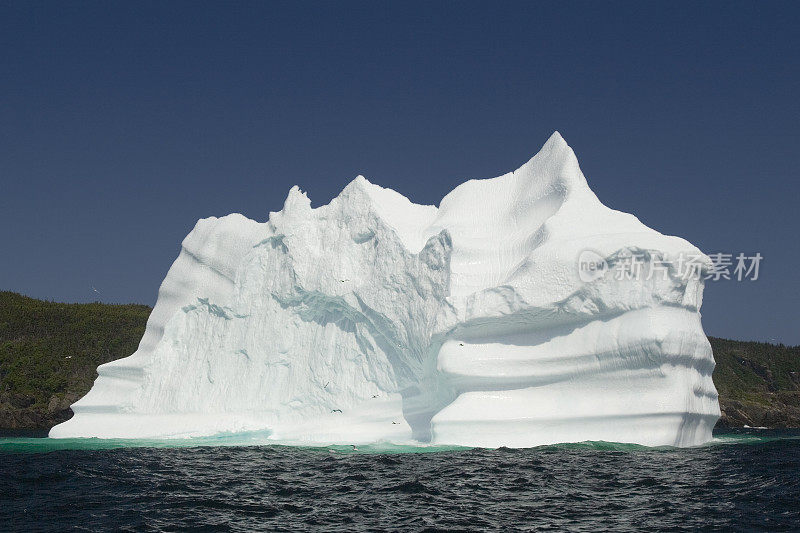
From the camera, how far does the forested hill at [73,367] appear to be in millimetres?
47656

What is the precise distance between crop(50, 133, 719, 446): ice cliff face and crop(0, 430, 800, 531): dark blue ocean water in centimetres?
155

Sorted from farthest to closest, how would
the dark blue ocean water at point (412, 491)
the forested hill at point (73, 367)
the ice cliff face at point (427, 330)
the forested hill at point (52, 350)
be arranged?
the forested hill at point (73, 367) → the forested hill at point (52, 350) → the ice cliff face at point (427, 330) → the dark blue ocean water at point (412, 491)

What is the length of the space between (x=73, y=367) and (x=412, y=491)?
47941mm

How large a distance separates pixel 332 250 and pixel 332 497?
46.1 feet

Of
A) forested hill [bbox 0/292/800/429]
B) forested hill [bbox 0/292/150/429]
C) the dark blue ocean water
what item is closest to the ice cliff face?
the dark blue ocean water

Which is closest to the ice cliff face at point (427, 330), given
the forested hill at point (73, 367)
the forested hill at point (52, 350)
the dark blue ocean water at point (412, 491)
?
the dark blue ocean water at point (412, 491)

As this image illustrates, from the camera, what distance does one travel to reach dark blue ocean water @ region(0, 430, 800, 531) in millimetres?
9773

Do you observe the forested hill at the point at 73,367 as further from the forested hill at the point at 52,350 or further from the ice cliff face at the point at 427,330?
the ice cliff face at the point at 427,330

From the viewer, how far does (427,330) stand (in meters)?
22.2

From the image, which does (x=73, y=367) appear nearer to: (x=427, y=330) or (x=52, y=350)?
(x=52, y=350)

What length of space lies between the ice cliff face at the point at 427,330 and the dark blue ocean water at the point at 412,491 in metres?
1.55

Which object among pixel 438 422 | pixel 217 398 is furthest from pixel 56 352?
pixel 438 422

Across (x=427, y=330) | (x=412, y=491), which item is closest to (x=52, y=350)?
(x=427, y=330)

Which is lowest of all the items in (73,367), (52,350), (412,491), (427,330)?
(412,491)
